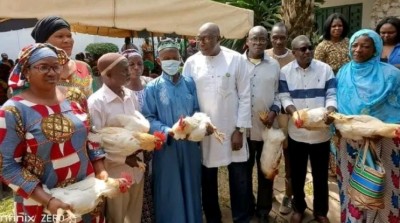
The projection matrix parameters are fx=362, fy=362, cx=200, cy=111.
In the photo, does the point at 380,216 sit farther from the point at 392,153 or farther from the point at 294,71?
the point at 294,71

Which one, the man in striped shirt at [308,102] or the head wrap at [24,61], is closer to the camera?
the head wrap at [24,61]

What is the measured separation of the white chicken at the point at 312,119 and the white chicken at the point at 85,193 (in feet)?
4.97

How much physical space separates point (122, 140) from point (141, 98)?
70 centimetres

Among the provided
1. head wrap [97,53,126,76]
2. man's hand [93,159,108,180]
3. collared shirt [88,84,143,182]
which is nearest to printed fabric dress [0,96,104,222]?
man's hand [93,159,108,180]

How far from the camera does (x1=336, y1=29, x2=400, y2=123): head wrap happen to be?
2.81 meters

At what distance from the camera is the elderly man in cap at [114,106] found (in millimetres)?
2551

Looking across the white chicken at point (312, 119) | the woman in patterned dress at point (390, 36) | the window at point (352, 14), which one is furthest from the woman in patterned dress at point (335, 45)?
the window at point (352, 14)

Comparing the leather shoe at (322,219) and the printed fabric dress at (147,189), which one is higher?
the printed fabric dress at (147,189)

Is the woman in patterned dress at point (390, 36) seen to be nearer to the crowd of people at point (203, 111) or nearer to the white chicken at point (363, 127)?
Result: the crowd of people at point (203, 111)

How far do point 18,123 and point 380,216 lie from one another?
2.80 m

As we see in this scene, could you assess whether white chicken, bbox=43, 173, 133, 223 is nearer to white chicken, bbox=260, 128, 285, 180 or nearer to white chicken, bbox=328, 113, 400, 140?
white chicken, bbox=260, 128, 285, 180

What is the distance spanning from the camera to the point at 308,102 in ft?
10.6

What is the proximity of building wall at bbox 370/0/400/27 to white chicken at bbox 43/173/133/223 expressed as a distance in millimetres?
6917

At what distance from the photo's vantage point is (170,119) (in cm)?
299
